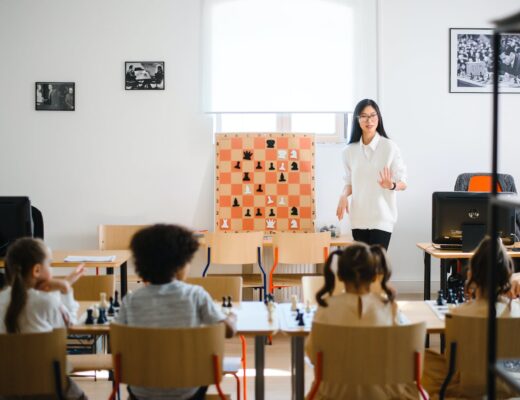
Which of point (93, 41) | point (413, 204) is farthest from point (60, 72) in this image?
point (413, 204)

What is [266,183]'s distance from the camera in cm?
612

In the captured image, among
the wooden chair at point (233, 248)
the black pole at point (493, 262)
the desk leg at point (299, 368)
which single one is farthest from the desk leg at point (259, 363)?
the wooden chair at point (233, 248)

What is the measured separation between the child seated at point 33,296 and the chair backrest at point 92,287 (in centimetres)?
66

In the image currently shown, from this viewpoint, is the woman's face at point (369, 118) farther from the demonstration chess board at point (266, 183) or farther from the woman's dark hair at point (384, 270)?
the woman's dark hair at point (384, 270)

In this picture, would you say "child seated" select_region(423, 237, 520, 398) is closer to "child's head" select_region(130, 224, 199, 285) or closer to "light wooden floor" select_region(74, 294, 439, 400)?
"child's head" select_region(130, 224, 199, 285)

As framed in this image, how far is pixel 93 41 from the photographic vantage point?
20.3 ft

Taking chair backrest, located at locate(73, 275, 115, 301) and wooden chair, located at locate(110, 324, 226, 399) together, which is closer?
wooden chair, located at locate(110, 324, 226, 399)

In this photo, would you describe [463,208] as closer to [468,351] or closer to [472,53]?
[468,351]

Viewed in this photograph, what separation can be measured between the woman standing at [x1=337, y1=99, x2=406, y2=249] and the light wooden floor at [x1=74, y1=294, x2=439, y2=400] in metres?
0.96

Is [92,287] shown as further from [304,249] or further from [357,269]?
[304,249]

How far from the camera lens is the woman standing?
4.62 metres

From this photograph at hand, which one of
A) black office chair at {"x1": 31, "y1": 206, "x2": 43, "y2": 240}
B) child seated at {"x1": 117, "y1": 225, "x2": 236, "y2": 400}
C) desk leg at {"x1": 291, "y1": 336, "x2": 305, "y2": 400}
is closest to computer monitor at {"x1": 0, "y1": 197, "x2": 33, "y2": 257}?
black office chair at {"x1": 31, "y1": 206, "x2": 43, "y2": 240}

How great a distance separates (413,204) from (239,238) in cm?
211

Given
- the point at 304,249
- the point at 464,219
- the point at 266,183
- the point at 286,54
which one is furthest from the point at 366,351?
the point at 286,54
